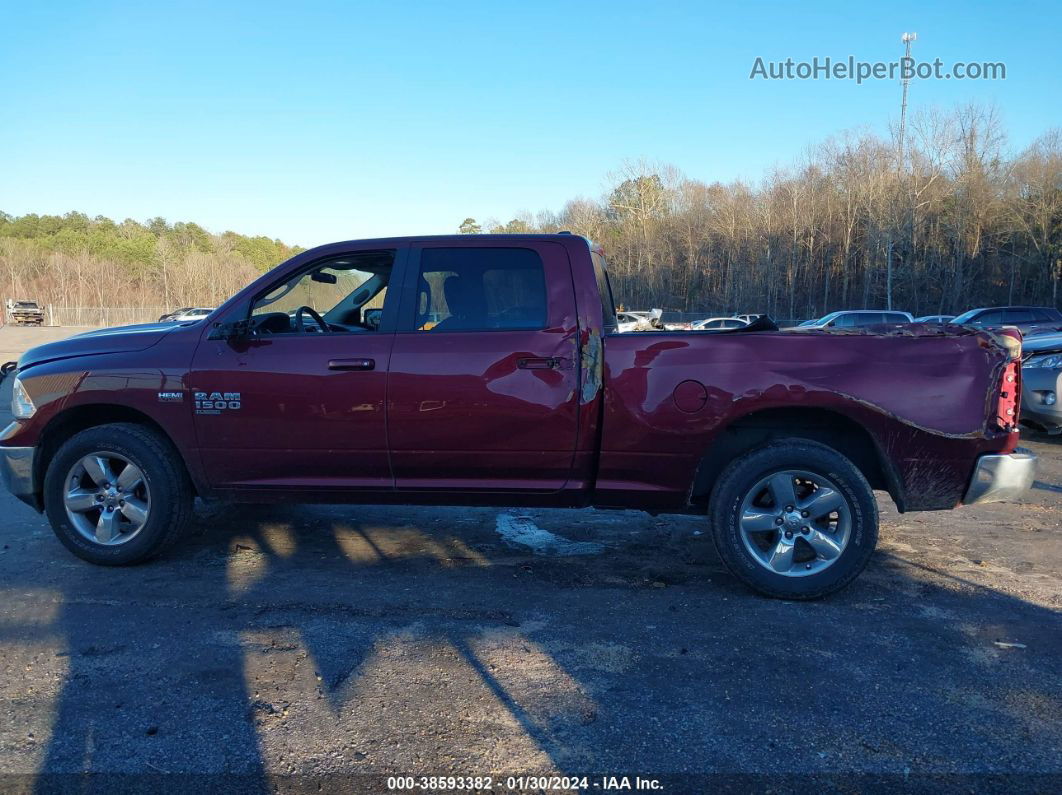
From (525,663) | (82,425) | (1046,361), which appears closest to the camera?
(525,663)

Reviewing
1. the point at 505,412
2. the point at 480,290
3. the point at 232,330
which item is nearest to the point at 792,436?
the point at 505,412

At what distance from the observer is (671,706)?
9.63 ft

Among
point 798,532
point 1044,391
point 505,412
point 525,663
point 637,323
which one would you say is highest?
point 637,323

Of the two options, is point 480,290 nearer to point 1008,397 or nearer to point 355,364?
point 355,364

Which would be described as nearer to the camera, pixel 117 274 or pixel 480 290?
pixel 480 290

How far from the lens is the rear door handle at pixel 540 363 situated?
13.5 ft

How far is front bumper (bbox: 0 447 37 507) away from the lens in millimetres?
4527

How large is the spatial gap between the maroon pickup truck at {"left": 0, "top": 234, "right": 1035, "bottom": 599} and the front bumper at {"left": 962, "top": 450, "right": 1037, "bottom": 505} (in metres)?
0.01

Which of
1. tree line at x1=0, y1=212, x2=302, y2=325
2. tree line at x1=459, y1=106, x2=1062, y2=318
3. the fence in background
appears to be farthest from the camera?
tree line at x1=0, y1=212, x2=302, y2=325

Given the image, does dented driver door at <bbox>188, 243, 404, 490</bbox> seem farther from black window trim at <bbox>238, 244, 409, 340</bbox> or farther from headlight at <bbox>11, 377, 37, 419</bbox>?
headlight at <bbox>11, 377, 37, 419</bbox>

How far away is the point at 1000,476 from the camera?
3908mm

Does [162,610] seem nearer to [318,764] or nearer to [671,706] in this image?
[318,764]

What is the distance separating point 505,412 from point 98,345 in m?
2.57

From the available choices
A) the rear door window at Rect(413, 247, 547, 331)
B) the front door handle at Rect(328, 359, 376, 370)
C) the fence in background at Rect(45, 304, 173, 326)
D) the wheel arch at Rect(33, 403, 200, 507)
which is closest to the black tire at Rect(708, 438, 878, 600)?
the rear door window at Rect(413, 247, 547, 331)
